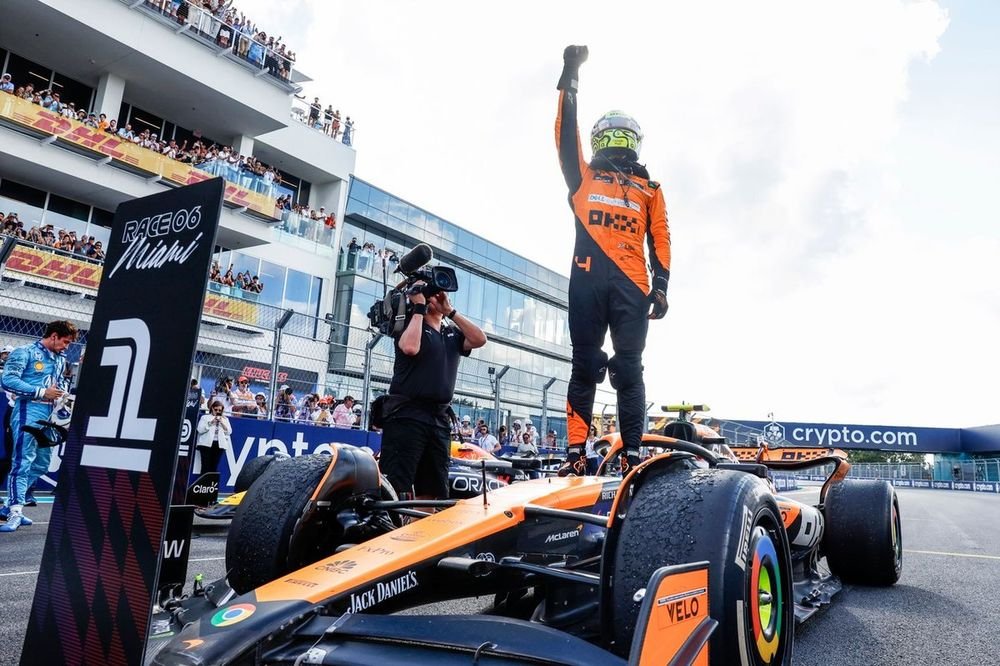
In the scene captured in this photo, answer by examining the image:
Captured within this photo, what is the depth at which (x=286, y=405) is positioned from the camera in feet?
31.4

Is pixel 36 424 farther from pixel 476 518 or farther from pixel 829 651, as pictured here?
pixel 829 651

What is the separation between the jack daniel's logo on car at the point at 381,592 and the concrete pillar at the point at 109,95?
22.9 m

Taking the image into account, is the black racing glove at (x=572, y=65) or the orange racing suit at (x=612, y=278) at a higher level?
the black racing glove at (x=572, y=65)

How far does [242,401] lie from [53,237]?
12353mm

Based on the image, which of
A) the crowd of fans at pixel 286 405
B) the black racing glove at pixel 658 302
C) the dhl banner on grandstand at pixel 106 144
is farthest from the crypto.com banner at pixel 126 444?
the dhl banner on grandstand at pixel 106 144

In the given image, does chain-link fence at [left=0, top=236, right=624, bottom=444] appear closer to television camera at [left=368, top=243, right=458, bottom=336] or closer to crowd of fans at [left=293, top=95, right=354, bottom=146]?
television camera at [left=368, top=243, right=458, bottom=336]

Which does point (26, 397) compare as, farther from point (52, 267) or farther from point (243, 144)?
point (243, 144)

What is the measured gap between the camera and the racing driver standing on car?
3463 mm

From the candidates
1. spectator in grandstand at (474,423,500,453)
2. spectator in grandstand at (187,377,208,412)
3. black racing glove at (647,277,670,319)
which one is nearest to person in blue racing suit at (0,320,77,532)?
spectator in grandstand at (187,377,208,412)

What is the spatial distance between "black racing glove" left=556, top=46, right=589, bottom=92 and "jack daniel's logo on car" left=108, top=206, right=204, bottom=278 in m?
2.63

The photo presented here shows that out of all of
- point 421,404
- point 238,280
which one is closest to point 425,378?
point 421,404

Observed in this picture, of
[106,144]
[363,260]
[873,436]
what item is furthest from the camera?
[873,436]

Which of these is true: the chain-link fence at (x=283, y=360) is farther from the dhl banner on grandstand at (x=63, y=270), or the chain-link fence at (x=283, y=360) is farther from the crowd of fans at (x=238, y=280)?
the crowd of fans at (x=238, y=280)

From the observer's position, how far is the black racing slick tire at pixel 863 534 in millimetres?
4035
